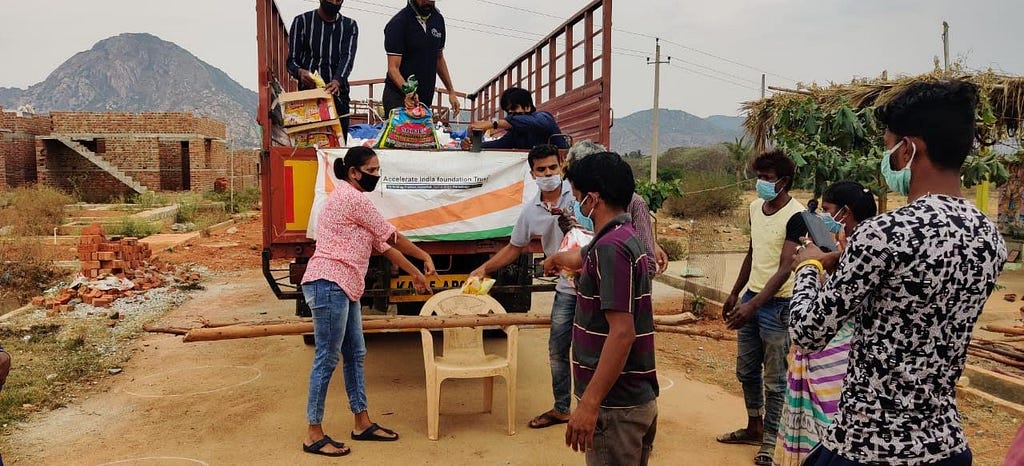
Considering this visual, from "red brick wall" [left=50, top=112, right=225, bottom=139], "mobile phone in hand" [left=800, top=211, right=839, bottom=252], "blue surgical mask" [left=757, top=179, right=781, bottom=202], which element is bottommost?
"mobile phone in hand" [left=800, top=211, right=839, bottom=252]

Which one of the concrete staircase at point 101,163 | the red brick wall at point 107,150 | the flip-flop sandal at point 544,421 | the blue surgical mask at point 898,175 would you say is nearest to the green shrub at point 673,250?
the flip-flop sandal at point 544,421

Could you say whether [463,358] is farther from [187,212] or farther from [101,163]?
[101,163]

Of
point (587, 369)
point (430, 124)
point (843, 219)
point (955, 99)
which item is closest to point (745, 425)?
point (843, 219)

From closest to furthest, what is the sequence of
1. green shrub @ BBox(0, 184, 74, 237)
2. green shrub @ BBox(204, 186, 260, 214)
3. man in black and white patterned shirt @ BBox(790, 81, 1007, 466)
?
man in black and white patterned shirt @ BBox(790, 81, 1007, 466)
green shrub @ BBox(0, 184, 74, 237)
green shrub @ BBox(204, 186, 260, 214)

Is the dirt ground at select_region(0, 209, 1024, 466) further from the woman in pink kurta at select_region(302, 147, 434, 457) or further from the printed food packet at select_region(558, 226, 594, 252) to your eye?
the printed food packet at select_region(558, 226, 594, 252)

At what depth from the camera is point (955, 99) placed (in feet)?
5.66

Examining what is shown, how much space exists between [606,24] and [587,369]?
366cm

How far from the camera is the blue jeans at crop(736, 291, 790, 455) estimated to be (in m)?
3.76

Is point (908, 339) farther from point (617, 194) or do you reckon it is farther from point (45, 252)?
point (45, 252)

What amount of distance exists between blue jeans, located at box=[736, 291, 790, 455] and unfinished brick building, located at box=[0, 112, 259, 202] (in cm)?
2573

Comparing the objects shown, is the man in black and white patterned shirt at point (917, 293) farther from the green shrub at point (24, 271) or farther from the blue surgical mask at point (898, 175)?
the green shrub at point (24, 271)

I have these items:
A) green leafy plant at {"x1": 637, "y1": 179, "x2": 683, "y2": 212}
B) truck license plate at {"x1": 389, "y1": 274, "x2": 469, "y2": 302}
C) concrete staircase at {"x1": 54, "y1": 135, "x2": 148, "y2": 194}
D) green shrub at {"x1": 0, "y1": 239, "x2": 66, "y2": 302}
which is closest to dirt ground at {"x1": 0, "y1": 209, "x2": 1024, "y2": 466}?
truck license plate at {"x1": 389, "y1": 274, "x2": 469, "y2": 302}

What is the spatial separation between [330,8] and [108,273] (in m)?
5.79

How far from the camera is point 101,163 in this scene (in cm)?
2527
